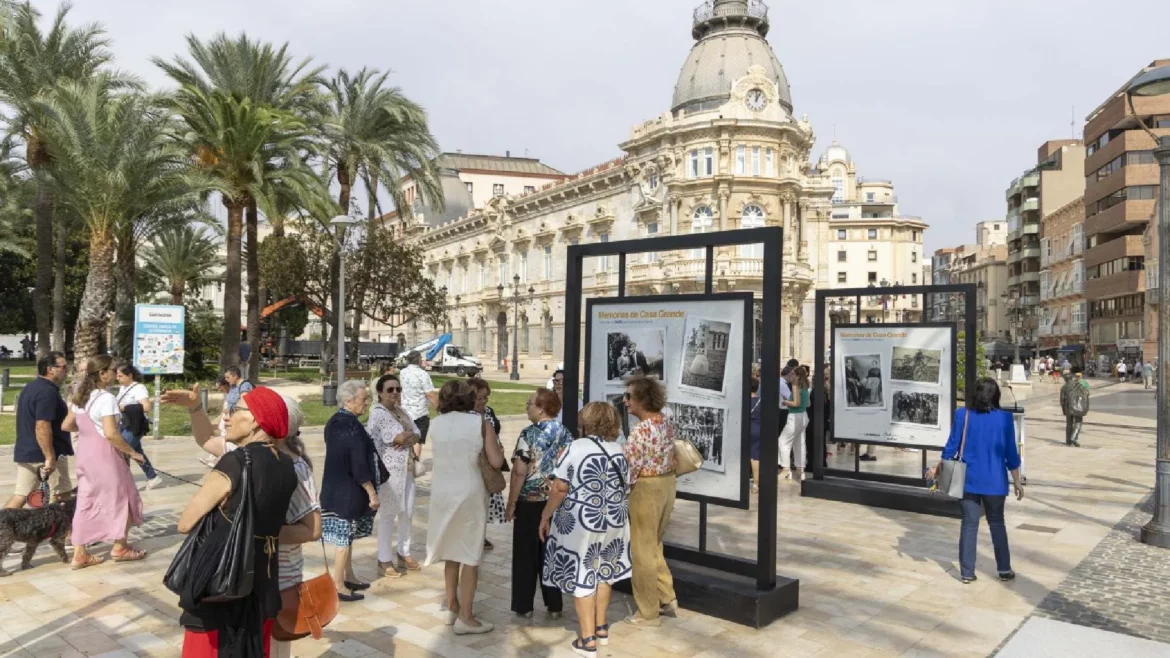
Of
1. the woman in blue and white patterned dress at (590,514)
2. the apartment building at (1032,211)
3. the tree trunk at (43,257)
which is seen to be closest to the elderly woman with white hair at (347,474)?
the woman in blue and white patterned dress at (590,514)

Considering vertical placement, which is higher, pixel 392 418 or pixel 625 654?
pixel 392 418

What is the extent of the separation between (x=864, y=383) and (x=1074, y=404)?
310 inches

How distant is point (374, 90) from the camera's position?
26.5m

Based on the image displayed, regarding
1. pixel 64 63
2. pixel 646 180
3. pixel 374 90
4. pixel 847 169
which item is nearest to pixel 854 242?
pixel 847 169

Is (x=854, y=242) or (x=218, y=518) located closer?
(x=218, y=518)

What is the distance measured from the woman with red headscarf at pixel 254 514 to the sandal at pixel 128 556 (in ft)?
13.4

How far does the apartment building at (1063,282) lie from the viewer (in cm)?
6000

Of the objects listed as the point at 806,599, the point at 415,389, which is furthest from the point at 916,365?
the point at 415,389

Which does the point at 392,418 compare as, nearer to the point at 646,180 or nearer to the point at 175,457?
the point at 175,457

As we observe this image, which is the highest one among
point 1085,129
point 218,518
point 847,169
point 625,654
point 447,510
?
point 847,169

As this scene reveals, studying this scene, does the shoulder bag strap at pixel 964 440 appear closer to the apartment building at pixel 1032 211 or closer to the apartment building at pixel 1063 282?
the apartment building at pixel 1063 282

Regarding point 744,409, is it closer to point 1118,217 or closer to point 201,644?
point 201,644

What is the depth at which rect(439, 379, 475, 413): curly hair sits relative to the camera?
5.07 metres

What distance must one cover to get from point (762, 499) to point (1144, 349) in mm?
54661
